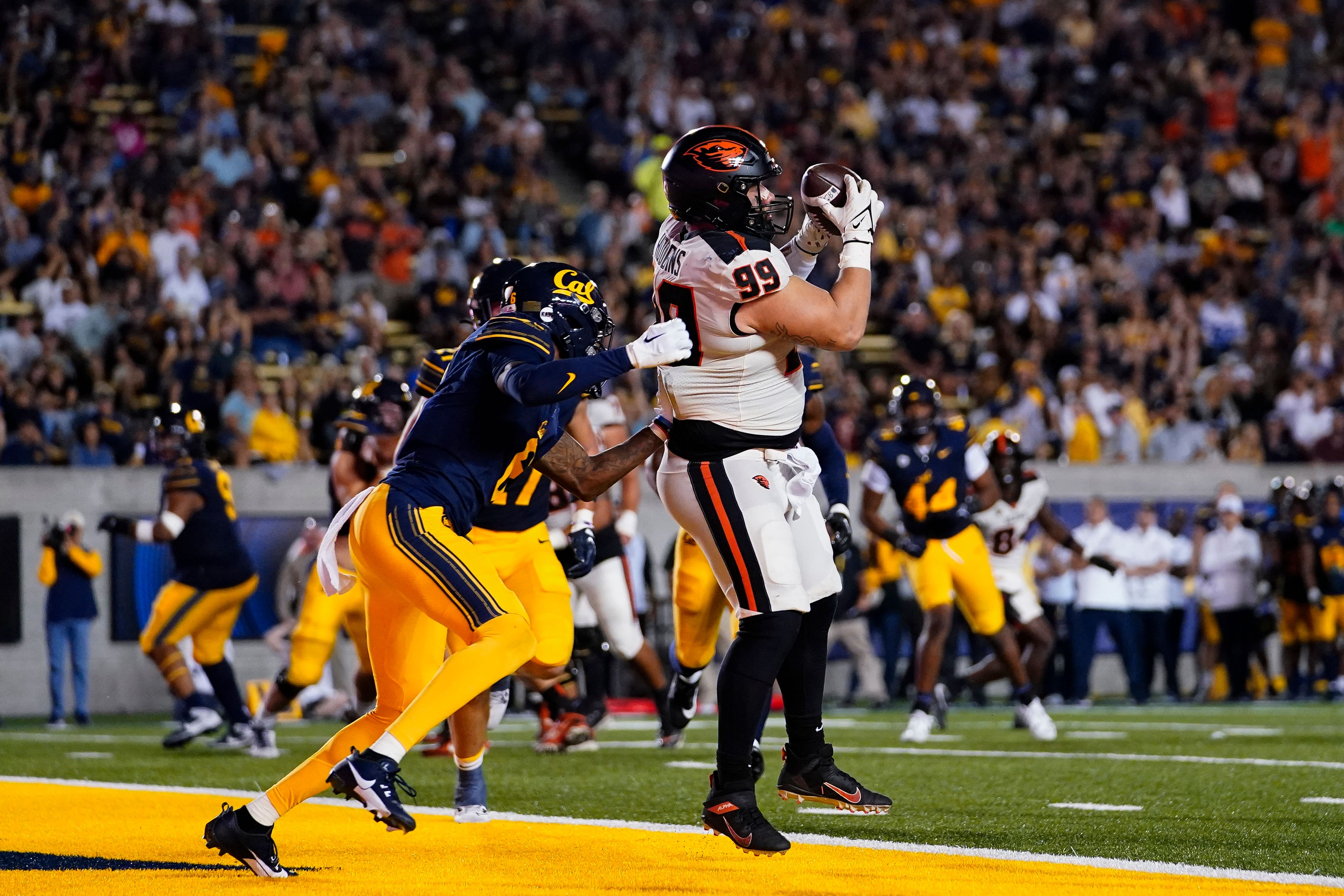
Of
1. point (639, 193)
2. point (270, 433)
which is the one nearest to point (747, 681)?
point (270, 433)

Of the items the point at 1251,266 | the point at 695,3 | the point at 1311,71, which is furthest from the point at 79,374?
the point at 1311,71

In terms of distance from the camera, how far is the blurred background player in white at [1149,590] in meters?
15.5

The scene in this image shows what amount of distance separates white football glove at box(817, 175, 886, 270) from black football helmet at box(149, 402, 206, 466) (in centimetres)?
523

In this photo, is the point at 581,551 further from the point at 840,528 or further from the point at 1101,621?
the point at 1101,621

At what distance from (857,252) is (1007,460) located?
22.0ft

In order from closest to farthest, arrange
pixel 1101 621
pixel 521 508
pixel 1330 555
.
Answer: pixel 521 508 < pixel 1330 555 < pixel 1101 621

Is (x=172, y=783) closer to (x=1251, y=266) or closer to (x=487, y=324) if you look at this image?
(x=487, y=324)

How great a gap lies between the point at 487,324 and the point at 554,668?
2135 mm

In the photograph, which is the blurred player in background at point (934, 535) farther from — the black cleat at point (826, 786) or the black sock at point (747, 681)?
the black sock at point (747, 681)

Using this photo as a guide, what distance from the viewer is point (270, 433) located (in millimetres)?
14312

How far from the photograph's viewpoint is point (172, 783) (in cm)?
760

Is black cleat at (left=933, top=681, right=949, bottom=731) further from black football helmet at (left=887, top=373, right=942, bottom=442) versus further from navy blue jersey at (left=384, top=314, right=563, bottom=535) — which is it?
navy blue jersey at (left=384, top=314, right=563, bottom=535)

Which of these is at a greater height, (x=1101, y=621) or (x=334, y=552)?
(x=334, y=552)

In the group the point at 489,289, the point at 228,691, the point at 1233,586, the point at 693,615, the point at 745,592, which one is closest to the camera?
the point at 745,592
